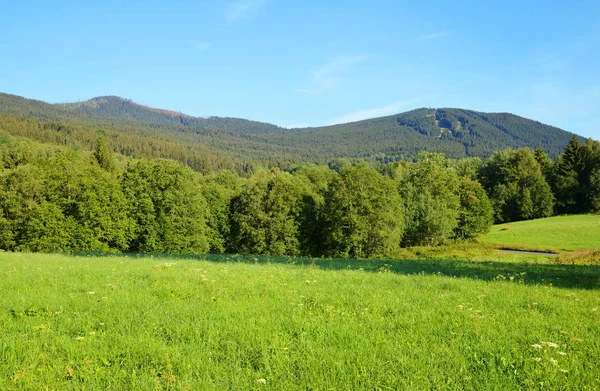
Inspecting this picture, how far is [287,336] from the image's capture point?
6613 mm

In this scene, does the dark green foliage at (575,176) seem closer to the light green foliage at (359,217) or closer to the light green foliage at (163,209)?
the light green foliage at (359,217)

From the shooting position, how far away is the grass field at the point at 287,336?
5.23 m

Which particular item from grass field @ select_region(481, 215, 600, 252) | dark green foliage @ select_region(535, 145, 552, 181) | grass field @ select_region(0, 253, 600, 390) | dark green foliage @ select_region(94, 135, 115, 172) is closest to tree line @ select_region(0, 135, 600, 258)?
grass field @ select_region(481, 215, 600, 252)

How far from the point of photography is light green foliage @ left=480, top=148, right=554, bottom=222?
9188 cm

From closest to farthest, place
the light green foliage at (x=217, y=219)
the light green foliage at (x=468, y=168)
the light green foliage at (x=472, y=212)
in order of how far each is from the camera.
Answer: the light green foliage at (x=217, y=219), the light green foliage at (x=472, y=212), the light green foliage at (x=468, y=168)

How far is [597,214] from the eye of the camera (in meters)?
82.4

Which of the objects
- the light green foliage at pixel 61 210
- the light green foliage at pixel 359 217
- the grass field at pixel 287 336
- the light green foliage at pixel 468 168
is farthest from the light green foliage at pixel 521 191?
the grass field at pixel 287 336

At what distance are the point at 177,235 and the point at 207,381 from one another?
49.3m

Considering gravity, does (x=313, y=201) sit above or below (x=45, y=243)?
above

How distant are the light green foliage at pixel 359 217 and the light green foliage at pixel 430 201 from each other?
511 inches

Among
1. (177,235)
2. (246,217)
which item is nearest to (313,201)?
(246,217)

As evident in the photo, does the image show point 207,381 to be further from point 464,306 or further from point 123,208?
point 123,208

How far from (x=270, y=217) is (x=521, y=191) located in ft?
239

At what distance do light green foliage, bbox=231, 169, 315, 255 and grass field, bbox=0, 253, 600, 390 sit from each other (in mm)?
43332
